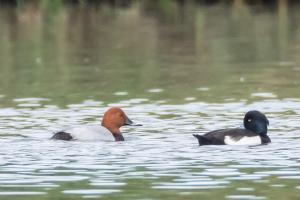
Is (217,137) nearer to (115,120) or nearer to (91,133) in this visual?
(91,133)

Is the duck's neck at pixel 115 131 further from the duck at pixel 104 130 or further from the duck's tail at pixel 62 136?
the duck's tail at pixel 62 136

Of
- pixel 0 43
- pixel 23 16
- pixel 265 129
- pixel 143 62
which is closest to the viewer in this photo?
pixel 265 129

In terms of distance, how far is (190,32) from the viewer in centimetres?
2902

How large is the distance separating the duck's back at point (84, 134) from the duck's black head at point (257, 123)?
1.45 meters

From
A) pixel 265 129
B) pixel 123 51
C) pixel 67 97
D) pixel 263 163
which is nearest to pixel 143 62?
pixel 123 51

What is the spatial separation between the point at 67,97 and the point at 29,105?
41.8 inches

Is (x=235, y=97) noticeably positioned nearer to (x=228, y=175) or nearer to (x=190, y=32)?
(x=228, y=175)

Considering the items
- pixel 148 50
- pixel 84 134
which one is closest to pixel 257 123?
pixel 84 134

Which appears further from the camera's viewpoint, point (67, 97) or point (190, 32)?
point (190, 32)

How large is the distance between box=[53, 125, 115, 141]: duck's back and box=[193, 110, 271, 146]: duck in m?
1.18

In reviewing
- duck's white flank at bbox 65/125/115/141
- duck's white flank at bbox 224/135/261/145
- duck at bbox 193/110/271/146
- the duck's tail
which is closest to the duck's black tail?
duck at bbox 193/110/271/146

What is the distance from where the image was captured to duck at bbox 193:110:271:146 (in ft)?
42.1

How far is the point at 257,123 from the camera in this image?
13.5 m

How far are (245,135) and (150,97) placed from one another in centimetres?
418
